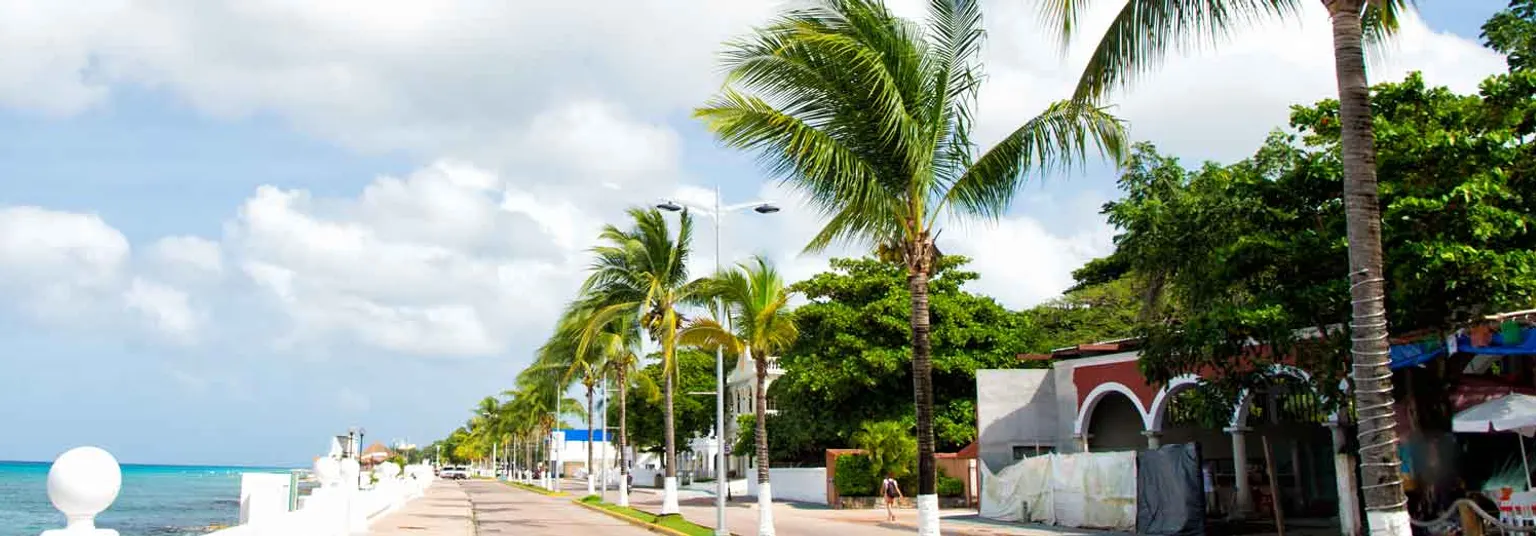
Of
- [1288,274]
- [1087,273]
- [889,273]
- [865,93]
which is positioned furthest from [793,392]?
[865,93]

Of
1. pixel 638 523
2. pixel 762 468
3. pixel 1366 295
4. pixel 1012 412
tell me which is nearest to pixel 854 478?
pixel 1012 412

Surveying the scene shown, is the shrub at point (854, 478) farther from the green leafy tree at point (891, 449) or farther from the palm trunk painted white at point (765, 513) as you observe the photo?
the palm trunk painted white at point (765, 513)

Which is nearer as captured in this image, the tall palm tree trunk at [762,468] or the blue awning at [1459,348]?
the blue awning at [1459,348]

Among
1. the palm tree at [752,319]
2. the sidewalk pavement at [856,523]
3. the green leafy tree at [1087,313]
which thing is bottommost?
the sidewalk pavement at [856,523]

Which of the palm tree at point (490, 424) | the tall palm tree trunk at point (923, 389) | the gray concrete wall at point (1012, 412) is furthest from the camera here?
the palm tree at point (490, 424)

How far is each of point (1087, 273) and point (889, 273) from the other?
1445cm

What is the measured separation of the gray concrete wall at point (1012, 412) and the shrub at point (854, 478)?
5807 millimetres

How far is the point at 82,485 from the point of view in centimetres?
530

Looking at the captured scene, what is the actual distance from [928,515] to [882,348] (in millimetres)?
27556

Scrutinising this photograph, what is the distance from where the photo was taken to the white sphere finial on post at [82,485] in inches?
208

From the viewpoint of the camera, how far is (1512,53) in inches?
837

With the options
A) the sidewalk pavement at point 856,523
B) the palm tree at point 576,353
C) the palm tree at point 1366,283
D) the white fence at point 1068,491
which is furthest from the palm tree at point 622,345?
the palm tree at point 1366,283

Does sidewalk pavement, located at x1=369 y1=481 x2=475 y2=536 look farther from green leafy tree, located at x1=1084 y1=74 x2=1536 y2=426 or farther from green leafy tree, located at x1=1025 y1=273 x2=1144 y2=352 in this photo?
green leafy tree, located at x1=1025 y1=273 x2=1144 y2=352

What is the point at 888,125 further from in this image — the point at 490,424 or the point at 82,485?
the point at 490,424
